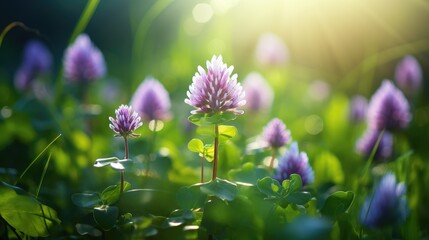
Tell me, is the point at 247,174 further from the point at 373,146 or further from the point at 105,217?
the point at 373,146

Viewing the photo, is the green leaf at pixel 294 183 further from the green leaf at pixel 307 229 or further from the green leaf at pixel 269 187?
the green leaf at pixel 307 229

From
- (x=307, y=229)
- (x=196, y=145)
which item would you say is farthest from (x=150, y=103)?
(x=307, y=229)

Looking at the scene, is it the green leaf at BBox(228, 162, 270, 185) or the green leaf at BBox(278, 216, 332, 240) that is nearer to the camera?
the green leaf at BBox(278, 216, 332, 240)

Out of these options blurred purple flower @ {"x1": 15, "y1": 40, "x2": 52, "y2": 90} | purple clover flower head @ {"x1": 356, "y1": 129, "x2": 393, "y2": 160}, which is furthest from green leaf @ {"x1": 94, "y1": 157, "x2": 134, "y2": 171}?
blurred purple flower @ {"x1": 15, "y1": 40, "x2": 52, "y2": 90}

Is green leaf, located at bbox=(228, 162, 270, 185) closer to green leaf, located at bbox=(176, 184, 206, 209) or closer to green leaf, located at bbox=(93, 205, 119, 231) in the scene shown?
green leaf, located at bbox=(176, 184, 206, 209)

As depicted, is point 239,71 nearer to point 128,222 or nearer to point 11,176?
point 11,176

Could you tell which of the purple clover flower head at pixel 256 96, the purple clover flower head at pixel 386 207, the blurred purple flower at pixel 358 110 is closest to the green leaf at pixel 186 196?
the purple clover flower head at pixel 386 207
